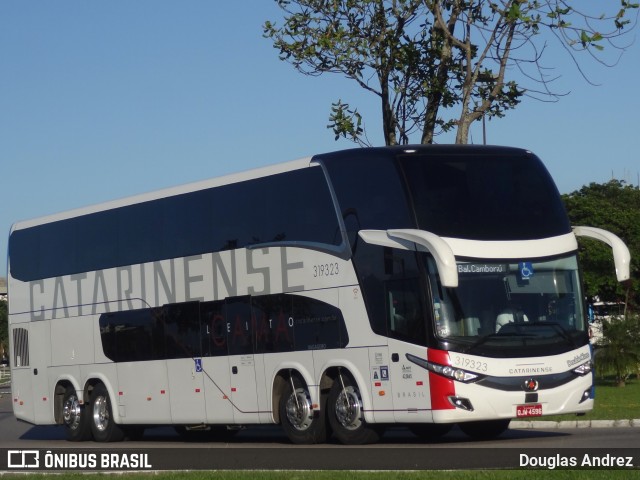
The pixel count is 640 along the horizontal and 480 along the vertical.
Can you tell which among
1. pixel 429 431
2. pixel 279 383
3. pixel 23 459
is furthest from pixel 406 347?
pixel 23 459

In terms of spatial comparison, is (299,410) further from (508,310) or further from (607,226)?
(607,226)

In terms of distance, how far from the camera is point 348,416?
1891 cm

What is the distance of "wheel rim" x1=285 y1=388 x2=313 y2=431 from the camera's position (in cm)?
1968

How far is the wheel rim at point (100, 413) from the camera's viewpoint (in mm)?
24906

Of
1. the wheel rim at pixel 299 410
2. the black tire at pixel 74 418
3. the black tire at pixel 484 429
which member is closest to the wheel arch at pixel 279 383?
the wheel rim at pixel 299 410

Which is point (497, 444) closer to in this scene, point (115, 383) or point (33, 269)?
point (115, 383)

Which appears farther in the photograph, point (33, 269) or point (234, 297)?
point (33, 269)

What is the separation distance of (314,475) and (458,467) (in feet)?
5.28

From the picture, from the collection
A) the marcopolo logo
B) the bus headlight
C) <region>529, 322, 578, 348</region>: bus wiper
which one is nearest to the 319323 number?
the bus headlight

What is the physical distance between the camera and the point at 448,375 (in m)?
17.2

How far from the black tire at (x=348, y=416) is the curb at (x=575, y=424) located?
15.8ft

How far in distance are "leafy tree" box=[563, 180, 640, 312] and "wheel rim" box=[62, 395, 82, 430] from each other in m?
45.0

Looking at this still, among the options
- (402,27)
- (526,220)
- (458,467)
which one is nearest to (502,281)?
(526,220)

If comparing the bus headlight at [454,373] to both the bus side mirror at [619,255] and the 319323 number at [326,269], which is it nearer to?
the 319323 number at [326,269]
